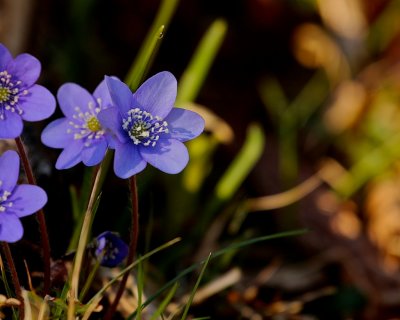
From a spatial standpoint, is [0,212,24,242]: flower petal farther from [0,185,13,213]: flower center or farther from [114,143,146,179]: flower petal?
[114,143,146,179]: flower petal

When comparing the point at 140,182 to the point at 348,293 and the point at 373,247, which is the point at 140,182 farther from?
the point at 373,247

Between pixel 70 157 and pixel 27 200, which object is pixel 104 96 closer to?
pixel 70 157

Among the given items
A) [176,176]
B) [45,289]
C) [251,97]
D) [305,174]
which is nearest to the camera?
[45,289]

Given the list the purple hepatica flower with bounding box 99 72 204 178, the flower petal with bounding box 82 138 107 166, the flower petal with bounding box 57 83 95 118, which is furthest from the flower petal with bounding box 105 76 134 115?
the flower petal with bounding box 57 83 95 118

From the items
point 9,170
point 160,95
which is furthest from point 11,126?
point 160,95

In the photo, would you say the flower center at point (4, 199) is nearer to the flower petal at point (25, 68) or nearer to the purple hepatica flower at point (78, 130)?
the purple hepatica flower at point (78, 130)

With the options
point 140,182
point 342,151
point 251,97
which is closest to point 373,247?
point 342,151
